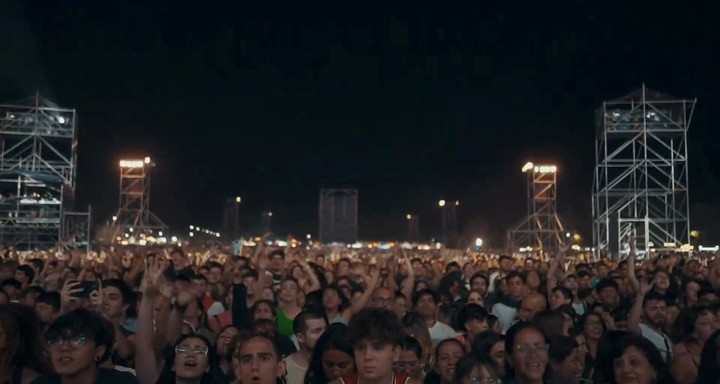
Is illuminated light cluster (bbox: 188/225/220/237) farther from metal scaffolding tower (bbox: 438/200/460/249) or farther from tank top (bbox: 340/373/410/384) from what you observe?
tank top (bbox: 340/373/410/384)

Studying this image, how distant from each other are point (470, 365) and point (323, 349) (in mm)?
1135

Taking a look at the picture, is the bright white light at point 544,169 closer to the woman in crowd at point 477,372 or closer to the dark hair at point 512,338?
the dark hair at point 512,338

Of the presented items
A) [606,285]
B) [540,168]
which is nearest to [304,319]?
[606,285]

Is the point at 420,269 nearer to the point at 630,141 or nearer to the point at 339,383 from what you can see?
the point at 339,383

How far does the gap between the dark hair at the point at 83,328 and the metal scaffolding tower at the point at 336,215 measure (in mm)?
40624

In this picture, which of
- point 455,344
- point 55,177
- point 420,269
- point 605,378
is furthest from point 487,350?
point 55,177

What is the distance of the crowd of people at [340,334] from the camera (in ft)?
15.5

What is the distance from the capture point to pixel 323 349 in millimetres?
5488

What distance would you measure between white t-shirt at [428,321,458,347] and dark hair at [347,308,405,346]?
3.18m

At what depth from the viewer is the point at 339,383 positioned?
15.0 ft

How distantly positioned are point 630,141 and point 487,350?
2407 centimetres

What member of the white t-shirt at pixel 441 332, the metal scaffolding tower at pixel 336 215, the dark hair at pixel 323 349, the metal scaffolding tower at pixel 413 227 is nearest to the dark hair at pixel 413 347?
the dark hair at pixel 323 349

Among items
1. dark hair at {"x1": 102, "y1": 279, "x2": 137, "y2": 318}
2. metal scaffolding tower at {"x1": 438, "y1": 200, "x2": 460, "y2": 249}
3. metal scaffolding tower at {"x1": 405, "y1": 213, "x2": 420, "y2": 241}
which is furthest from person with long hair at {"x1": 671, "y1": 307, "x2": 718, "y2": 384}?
metal scaffolding tower at {"x1": 405, "y1": 213, "x2": 420, "y2": 241}

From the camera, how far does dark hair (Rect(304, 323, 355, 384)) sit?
5.39 metres
